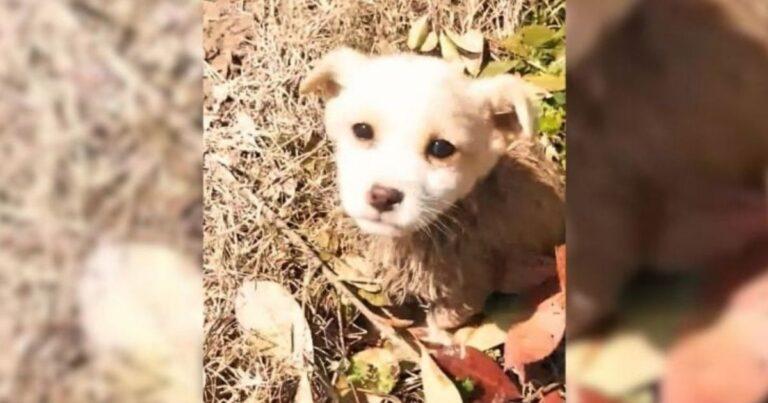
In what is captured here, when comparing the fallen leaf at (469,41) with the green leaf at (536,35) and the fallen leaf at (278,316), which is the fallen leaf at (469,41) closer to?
the green leaf at (536,35)

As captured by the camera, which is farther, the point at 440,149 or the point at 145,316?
the point at 145,316

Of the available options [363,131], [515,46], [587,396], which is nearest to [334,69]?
[363,131]

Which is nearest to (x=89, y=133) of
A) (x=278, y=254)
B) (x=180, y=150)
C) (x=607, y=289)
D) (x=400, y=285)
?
(x=180, y=150)

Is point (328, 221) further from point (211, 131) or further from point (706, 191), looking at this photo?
point (706, 191)

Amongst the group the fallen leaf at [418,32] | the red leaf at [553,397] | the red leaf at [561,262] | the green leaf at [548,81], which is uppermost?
the fallen leaf at [418,32]

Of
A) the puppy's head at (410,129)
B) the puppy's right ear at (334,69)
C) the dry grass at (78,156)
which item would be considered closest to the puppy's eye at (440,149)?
the puppy's head at (410,129)

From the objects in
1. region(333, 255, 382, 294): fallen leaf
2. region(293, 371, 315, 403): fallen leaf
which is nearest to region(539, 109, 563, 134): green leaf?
region(333, 255, 382, 294): fallen leaf

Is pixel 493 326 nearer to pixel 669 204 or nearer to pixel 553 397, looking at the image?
pixel 553 397

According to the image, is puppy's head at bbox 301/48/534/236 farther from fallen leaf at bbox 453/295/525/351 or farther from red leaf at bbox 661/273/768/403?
red leaf at bbox 661/273/768/403
